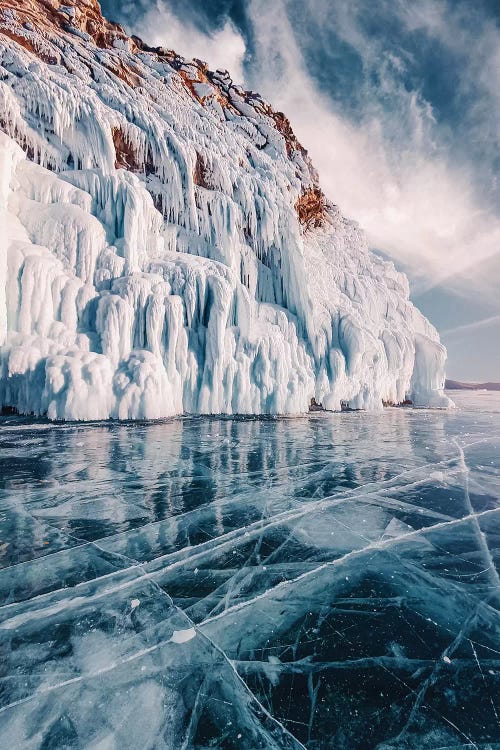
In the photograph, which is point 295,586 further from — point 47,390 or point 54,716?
point 47,390

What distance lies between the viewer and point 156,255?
16125mm

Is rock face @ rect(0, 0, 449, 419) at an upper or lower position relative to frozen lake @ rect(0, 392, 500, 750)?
upper

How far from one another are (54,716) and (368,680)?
1648mm

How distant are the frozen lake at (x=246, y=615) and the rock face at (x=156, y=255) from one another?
A: 25.2ft

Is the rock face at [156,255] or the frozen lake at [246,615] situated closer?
the frozen lake at [246,615]

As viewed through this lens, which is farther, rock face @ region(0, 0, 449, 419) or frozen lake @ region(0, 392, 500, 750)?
rock face @ region(0, 0, 449, 419)

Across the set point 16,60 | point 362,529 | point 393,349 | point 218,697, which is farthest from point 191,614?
point 393,349

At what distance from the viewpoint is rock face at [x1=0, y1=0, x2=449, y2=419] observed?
466 inches

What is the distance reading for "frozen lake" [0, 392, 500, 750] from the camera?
5.40 feet

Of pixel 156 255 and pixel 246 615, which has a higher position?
pixel 156 255

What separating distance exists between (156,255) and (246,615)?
1624 centimetres

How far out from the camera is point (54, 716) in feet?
5.39

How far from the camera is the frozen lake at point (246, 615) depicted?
1646 mm

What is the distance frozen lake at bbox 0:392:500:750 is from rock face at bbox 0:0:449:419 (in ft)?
25.2
